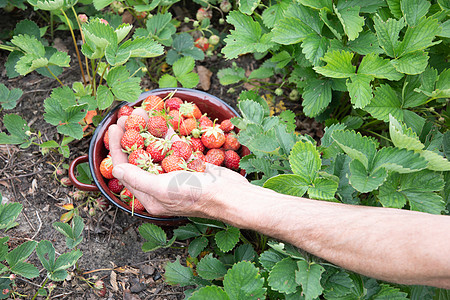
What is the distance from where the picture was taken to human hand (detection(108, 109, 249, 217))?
1.33 meters

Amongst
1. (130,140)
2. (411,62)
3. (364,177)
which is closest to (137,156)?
(130,140)

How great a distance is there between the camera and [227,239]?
1520mm

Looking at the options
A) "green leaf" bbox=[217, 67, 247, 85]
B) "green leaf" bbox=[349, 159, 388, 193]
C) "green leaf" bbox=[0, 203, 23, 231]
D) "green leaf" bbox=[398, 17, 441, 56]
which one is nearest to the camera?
"green leaf" bbox=[349, 159, 388, 193]

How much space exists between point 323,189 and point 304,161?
0.10 m

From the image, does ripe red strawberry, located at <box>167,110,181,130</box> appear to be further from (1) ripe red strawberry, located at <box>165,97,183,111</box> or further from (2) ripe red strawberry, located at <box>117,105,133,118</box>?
(2) ripe red strawberry, located at <box>117,105,133,118</box>

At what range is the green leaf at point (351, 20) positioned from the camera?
140 cm

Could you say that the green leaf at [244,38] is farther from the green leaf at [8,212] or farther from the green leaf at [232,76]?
the green leaf at [8,212]

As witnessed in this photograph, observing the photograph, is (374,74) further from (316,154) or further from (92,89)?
(92,89)

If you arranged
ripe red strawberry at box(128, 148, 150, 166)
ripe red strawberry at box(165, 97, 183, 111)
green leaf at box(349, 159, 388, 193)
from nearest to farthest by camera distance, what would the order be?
1. green leaf at box(349, 159, 388, 193)
2. ripe red strawberry at box(128, 148, 150, 166)
3. ripe red strawberry at box(165, 97, 183, 111)

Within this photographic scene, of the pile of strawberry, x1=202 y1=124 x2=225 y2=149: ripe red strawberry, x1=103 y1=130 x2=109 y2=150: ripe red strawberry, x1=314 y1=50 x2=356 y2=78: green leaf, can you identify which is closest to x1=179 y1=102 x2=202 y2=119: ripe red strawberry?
the pile of strawberry

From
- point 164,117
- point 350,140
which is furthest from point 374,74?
point 164,117

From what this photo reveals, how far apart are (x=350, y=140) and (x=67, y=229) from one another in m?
1.14

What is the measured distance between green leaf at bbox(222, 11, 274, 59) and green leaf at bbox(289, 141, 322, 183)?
0.63 meters

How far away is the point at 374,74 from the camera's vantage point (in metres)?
1.42
